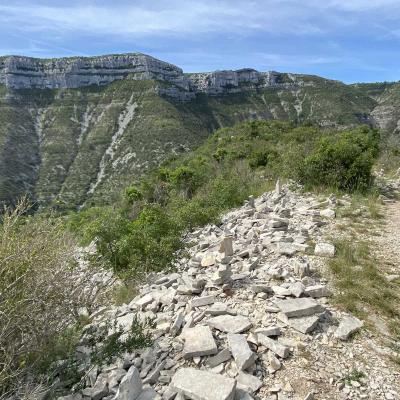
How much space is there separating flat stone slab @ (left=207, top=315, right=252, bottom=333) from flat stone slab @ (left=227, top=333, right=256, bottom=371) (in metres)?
0.17

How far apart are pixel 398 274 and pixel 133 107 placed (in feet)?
346

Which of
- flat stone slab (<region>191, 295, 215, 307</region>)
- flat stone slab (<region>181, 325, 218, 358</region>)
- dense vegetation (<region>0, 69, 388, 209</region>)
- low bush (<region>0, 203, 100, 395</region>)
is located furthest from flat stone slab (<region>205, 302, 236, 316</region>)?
dense vegetation (<region>0, 69, 388, 209</region>)

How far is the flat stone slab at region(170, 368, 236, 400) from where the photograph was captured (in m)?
3.75

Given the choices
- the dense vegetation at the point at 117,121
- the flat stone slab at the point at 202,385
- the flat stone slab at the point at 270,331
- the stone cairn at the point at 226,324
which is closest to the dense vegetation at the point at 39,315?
the stone cairn at the point at 226,324

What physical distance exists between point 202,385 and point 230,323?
1.14m

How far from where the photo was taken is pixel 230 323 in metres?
4.95

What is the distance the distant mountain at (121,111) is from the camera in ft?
263

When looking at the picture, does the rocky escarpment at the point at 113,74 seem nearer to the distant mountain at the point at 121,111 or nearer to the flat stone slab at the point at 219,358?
the distant mountain at the point at 121,111

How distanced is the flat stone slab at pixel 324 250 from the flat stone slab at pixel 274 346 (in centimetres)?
287

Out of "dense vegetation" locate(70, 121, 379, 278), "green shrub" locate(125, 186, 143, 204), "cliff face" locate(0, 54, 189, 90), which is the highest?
"cliff face" locate(0, 54, 189, 90)

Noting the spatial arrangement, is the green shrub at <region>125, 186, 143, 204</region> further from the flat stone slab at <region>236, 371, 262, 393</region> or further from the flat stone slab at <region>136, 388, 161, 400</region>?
the flat stone slab at <region>236, 371, 262, 393</region>

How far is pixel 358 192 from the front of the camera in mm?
12109

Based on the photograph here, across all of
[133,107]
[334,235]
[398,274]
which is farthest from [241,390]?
[133,107]

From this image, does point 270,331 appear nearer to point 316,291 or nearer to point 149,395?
point 316,291
